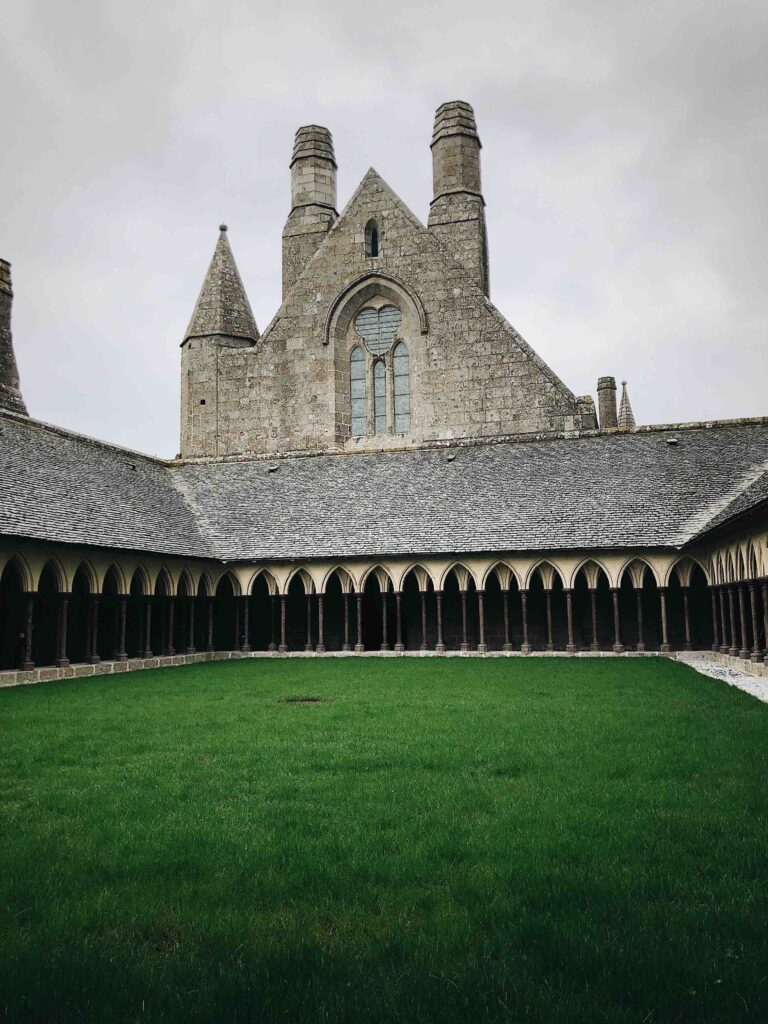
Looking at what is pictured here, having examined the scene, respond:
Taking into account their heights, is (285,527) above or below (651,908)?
above

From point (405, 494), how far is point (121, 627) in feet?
32.0

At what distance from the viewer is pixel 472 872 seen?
16.1 feet

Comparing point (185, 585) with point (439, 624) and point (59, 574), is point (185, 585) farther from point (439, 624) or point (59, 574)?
point (439, 624)

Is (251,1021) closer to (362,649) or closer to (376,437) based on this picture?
(362,649)

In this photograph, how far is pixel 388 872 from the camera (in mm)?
4957

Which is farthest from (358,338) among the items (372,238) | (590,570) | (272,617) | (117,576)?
(117,576)

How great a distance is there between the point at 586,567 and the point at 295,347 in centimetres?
1668

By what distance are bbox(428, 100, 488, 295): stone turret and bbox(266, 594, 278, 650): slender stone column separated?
51.8 ft

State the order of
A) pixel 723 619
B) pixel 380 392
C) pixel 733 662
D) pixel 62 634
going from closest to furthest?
pixel 733 662 → pixel 62 634 → pixel 723 619 → pixel 380 392

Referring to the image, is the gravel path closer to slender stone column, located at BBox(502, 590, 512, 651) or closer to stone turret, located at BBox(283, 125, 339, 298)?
slender stone column, located at BBox(502, 590, 512, 651)

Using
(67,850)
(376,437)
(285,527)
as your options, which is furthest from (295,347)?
(67,850)

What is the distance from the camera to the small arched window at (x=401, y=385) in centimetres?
3500

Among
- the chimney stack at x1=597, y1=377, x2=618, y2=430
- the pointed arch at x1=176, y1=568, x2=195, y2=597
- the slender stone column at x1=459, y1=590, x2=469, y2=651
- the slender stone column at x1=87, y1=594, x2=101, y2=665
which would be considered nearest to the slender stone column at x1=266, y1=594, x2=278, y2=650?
the pointed arch at x1=176, y1=568, x2=195, y2=597

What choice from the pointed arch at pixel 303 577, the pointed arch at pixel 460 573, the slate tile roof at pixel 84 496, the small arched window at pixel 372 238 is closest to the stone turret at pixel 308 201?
the small arched window at pixel 372 238
